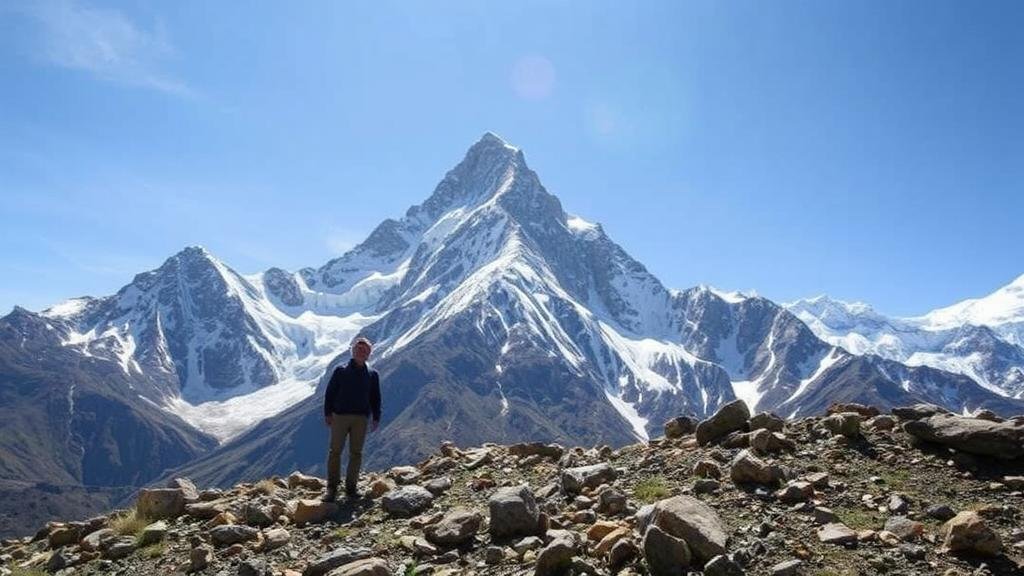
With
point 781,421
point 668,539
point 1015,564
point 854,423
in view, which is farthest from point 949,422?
point 668,539

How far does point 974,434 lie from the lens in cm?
1477

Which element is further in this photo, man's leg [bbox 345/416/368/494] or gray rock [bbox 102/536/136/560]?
man's leg [bbox 345/416/368/494]

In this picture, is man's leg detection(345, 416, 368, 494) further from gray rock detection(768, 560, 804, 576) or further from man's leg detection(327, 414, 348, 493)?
gray rock detection(768, 560, 804, 576)

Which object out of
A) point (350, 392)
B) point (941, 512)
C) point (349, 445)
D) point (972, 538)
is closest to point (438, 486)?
point (349, 445)

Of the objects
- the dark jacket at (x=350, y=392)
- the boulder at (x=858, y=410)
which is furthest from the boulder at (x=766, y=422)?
the dark jacket at (x=350, y=392)

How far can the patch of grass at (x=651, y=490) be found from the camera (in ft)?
48.1

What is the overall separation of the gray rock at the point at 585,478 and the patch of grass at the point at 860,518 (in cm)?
513

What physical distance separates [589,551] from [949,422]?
9221mm

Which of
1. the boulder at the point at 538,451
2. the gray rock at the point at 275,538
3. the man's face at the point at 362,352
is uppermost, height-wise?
the man's face at the point at 362,352

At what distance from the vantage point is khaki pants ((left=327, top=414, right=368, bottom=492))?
1856cm

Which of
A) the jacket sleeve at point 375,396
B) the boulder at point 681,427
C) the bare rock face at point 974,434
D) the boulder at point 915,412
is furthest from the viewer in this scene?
the boulder at point 681,427

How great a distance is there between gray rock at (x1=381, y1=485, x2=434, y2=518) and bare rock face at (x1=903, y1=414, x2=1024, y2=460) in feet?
36.3

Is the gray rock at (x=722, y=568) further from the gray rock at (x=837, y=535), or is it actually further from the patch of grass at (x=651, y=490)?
the patch of grass at (x=651, y=490)

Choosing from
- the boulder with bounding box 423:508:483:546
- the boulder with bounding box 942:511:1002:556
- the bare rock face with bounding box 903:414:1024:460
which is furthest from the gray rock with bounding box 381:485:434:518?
the bare rock face with bounding box 903:414:1024:460
